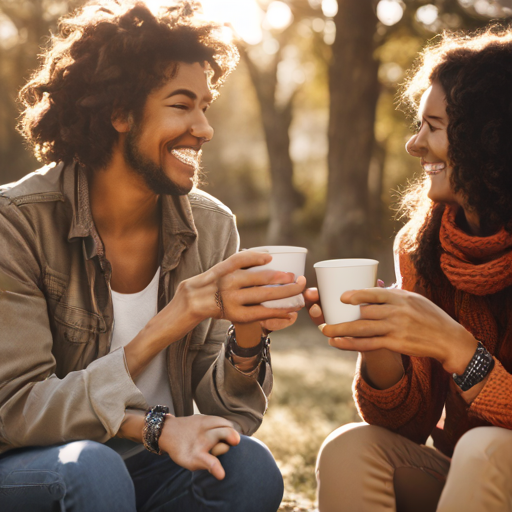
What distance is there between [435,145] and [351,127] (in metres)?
7.12

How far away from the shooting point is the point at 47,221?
2459 millimetres

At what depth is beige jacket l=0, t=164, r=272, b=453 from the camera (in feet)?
6.91

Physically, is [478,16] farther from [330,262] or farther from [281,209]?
[330,262]

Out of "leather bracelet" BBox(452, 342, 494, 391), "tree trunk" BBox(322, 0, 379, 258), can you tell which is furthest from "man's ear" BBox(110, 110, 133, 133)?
"tree trunk" BBox(322, 0, 379, 258)

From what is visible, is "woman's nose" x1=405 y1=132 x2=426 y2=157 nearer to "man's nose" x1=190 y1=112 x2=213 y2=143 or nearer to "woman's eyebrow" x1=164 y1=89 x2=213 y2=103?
"man's nose" x1=190 y1=112 x2=213 y2=143

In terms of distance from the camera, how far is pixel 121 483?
200cm

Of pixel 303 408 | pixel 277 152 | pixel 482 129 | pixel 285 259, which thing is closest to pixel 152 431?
pixel 285 259

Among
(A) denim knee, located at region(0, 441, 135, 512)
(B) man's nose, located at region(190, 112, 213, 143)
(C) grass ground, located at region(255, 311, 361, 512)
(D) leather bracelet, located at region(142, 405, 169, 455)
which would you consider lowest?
(C) grass ground, located at region(255, 311, 361, 512)

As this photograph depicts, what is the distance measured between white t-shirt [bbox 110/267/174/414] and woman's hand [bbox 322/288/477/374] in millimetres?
949

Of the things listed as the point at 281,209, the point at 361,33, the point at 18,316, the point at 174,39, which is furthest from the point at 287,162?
the point at 18,316

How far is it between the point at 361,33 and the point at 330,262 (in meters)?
7.74

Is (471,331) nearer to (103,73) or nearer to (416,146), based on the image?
(416,146)

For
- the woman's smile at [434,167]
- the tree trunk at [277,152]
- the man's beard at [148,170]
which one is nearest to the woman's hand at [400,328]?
the woman's smile at [434,167]

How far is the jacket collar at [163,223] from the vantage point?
2520mm
